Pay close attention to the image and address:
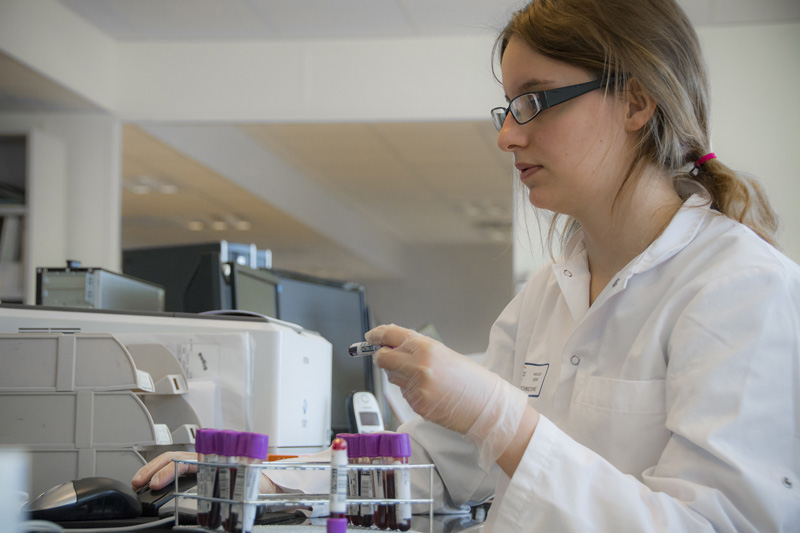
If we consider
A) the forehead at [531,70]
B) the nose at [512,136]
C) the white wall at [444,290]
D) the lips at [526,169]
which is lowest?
the lips at [526,169]

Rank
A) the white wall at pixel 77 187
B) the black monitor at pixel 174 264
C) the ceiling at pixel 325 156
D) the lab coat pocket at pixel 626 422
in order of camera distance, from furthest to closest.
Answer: the white wall at pixel 77 187 < the ceiling at pixel 325 156 < the black monitor at pixel 174 264 < the lab coat pocket at pixel 626 422

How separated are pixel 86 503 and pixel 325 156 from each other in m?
5.12

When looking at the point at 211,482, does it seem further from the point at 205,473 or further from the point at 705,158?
the point at 705,158

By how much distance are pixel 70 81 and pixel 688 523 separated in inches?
157

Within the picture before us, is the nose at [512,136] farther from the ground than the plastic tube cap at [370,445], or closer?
farther from the ground

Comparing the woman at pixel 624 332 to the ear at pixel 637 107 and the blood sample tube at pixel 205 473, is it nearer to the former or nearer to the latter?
the ear at pixel 637 107

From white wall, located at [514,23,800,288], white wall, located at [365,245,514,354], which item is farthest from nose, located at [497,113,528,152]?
white wall, located at [365,245,514,354]

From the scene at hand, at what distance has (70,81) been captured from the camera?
13.1ft

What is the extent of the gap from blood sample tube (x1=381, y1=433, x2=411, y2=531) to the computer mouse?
0.29 m

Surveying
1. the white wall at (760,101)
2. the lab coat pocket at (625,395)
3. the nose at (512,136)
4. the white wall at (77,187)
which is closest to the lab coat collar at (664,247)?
the lab coat pocket at (625,395)

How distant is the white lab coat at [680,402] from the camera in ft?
2.53

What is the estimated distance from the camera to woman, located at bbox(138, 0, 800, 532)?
79cm

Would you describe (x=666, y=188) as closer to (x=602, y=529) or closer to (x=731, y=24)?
(x=602, y=529)

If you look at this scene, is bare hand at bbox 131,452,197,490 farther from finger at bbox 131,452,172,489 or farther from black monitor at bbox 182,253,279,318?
black monitor at bbox 182,253,279,318
